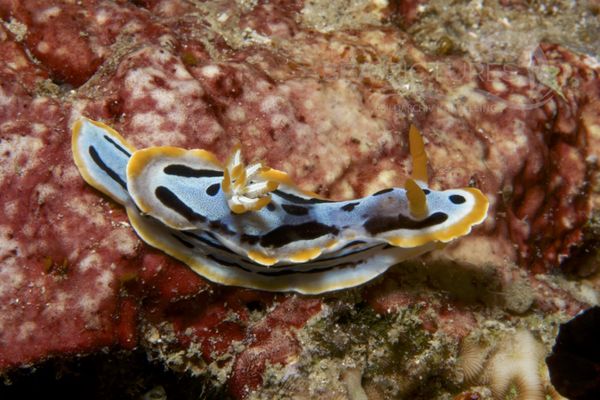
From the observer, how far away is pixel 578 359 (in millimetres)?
3488

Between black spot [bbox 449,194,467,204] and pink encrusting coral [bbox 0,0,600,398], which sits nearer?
pink encrusting coral [bbox 0,0,600,398]

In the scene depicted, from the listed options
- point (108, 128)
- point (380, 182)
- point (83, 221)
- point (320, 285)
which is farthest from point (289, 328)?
point (108, 128)

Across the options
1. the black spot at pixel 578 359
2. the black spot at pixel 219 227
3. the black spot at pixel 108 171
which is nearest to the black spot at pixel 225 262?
the black spot at pixel 219 227

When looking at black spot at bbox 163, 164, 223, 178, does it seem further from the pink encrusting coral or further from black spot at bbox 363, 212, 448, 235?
black spot at bbox 363, 212, 448, 235

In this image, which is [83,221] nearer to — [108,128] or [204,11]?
[108,128]

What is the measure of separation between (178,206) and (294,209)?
78cm

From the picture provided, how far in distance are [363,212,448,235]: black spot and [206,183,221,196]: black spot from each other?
3.39 feet

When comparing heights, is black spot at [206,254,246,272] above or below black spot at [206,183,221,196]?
below

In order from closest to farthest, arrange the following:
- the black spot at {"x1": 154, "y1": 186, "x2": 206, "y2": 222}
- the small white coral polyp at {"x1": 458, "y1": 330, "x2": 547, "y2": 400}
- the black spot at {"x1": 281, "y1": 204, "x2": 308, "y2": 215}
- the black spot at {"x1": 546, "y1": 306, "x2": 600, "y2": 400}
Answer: the black spot at {"x1": 154, "y1": 186, "x2": 206, "y2": 222}
the black spot at {"x1": 281, "y1": 204, "x2": 308, "y2": 215}
the black spot at {"x1": 546, "y1": 306, "x2": 600, "y2": 400}
the small white coral polyp at {"x1": 458, "y1": 330, "x2": 547, "y2": 400}

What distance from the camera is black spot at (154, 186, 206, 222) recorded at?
3.18 metres

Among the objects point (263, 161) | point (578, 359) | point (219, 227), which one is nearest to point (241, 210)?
point (219, 227)

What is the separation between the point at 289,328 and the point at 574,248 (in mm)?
3224

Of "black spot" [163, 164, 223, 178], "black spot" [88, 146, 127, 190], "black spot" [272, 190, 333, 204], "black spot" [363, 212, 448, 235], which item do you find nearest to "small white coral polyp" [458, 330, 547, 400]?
"black spot" [363, 212, 448, 235]

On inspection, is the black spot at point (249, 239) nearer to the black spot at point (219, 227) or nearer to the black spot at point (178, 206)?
the black spot at point (219, 227)
